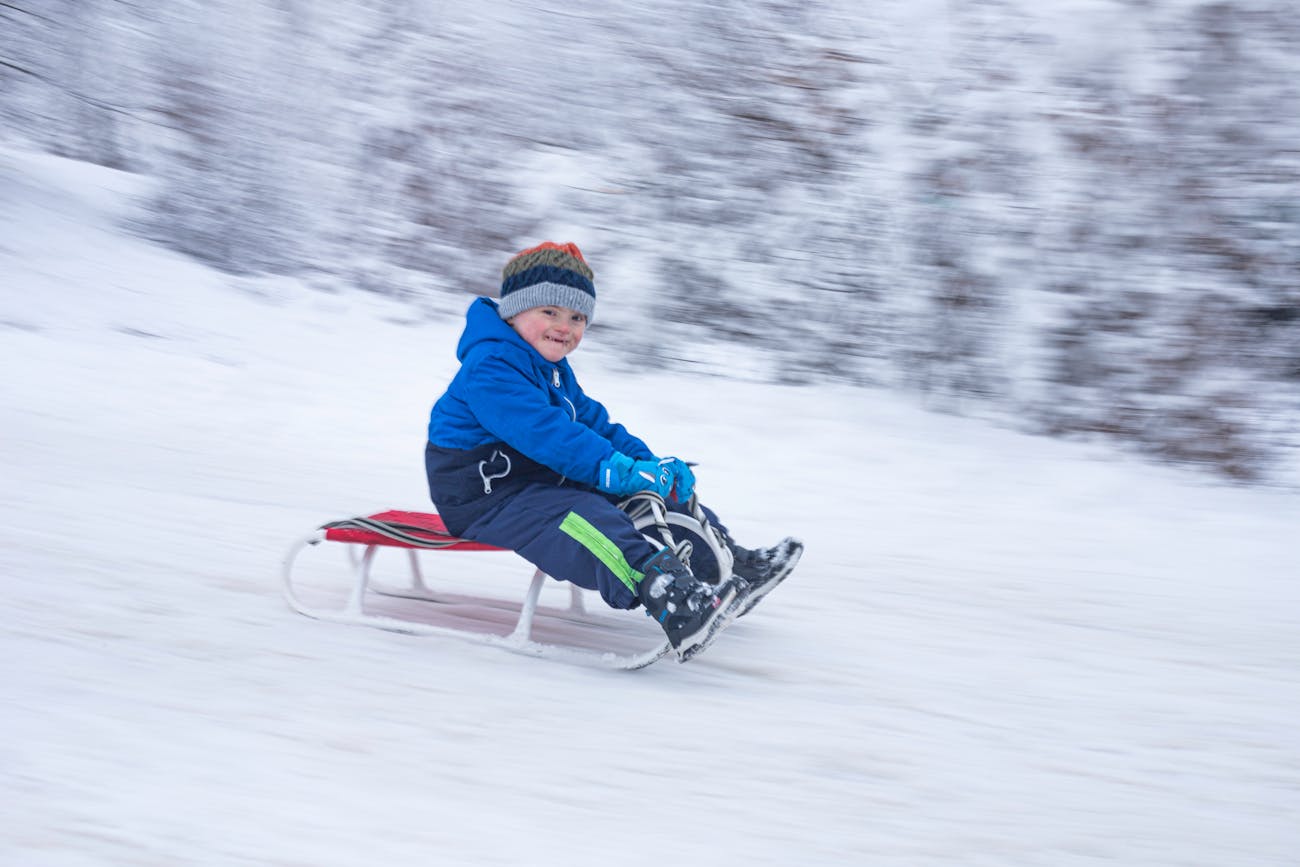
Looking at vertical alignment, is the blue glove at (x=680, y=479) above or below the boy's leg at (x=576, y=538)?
above

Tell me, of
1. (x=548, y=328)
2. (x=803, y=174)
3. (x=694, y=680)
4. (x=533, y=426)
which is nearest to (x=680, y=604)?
(x=694, y=680)

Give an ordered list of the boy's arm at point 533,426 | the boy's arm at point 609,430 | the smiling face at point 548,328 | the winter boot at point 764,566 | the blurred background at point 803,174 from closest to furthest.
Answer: the boy's arm at point 533,426 < the smiling face at point 548,328 < the winter boot at point 764,566 < the boy's arm at point 609,430 < the blurred background at point 803,174

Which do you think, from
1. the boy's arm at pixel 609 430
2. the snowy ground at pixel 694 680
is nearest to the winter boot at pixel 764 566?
the snowy ground at pixel 694 680

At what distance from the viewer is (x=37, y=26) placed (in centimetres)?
1101

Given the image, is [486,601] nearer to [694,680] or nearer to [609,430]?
[609,430]

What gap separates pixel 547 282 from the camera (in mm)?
3586

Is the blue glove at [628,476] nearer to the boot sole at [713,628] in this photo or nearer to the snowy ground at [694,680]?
the boot sole at [713,628]

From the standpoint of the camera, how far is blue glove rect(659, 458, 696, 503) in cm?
354

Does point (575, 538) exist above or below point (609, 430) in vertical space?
below

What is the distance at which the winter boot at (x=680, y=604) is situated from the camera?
3.21m

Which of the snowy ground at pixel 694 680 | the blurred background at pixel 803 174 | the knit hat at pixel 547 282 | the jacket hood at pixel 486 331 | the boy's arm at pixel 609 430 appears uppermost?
the blurred background at pixel 803 174

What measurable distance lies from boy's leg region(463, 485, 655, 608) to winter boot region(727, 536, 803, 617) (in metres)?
0.55

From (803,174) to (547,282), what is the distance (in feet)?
20.4

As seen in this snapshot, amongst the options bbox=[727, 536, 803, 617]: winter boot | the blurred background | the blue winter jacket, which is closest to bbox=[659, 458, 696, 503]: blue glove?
the blue winter jacket
